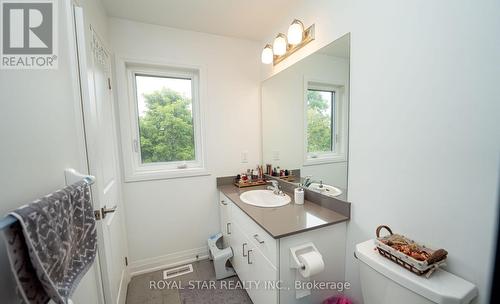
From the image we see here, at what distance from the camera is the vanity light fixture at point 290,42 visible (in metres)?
1.48

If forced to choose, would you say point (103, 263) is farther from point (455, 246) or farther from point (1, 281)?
point (455, 246)

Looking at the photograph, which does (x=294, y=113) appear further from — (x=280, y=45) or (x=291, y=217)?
(x=291, y=217)

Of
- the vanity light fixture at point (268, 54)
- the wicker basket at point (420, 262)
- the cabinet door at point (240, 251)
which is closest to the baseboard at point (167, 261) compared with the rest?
the cabinet door at point (240, 251)

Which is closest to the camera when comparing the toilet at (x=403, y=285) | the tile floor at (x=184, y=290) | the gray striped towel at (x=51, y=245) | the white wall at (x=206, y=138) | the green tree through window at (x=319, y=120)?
the gray striped towel at (x=51, y=245)

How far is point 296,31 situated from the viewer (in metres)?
1.49

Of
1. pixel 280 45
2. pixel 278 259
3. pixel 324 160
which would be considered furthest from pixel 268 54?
pixel 278 259

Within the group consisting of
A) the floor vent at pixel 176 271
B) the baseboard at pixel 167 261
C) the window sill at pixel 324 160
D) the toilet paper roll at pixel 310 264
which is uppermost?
the window sill at pixel 324 160

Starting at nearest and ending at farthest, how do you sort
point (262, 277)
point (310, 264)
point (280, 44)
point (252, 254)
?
point (310, 264), point (262, 277), point (252, 254), point (280, 44)

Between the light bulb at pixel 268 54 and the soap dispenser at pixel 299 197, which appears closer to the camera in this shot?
the soap dispenser at pixel 299 197

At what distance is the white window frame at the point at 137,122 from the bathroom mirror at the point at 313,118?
744 mm

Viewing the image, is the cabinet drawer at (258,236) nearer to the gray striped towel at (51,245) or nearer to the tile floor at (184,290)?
the tile floor at (184,290)

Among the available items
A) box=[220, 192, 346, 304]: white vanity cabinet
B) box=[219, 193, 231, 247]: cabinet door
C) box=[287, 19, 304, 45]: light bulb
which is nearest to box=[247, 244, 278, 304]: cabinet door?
box=[220, 192, 346, 304]: white vanity cabinet

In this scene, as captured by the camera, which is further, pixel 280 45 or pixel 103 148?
pixel 280 45

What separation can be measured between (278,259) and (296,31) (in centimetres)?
162
